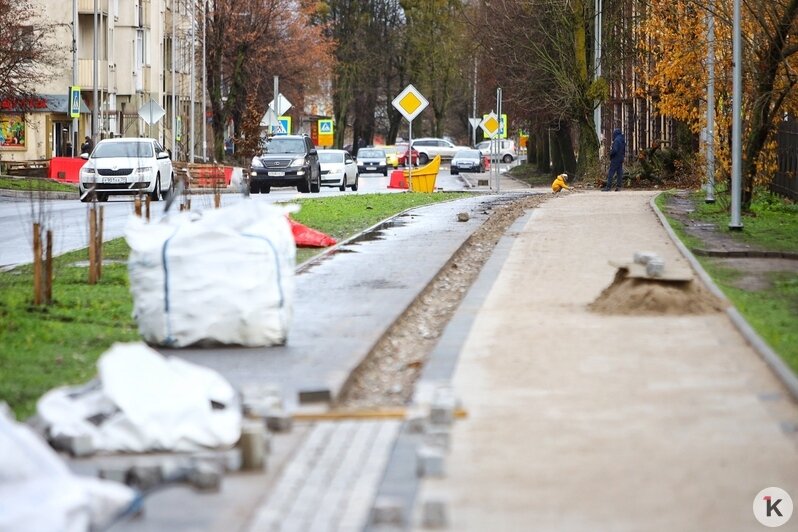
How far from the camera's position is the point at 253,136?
60906 mm

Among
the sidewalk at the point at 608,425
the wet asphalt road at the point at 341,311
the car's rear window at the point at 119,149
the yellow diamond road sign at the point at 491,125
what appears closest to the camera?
the sidewalk at the point at 608,425

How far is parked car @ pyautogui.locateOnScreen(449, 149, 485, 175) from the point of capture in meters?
81.2

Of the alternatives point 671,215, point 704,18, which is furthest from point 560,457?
point 704,18

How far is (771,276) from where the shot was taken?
1697 cm

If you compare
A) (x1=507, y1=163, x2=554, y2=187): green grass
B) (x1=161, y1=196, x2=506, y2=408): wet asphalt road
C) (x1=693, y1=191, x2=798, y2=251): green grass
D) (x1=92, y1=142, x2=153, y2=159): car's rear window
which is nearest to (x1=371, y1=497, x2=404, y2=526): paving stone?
(x1=161, y1=196, x2=506, y2=408): wet asphalt road

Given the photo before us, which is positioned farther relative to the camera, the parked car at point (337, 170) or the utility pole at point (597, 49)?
the parked car at point (337, 170)

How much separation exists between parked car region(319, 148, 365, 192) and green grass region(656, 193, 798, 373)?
22900mm

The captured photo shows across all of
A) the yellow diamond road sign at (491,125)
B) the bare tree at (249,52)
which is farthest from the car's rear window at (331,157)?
the bare tree at (249,52)

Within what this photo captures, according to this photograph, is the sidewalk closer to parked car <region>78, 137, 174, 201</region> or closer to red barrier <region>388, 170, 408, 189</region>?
parked car <region>78, 137, 174, 201</region>

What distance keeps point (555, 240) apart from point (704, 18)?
11.9 m

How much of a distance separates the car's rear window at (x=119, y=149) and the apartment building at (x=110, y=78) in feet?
49.2

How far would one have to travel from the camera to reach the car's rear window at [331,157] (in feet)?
179

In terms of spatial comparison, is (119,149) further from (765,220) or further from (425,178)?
(765,220)

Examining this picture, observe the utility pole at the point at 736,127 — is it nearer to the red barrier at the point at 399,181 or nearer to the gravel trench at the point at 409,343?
the gravel trench at the point at 409,343
